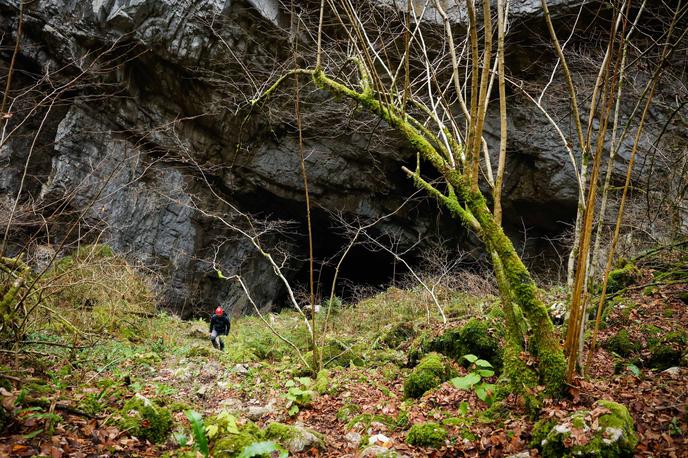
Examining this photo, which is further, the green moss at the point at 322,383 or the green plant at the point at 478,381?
the green moss at the point at 322,383

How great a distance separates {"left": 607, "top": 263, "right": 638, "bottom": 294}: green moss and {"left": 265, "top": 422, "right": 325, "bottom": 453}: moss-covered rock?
5.29 meters

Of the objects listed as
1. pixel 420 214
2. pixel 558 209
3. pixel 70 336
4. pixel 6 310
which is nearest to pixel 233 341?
pixel 70 336

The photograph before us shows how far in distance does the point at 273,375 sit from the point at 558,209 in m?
12.7

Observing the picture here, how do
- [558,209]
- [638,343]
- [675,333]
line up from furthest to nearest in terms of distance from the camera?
1. [558,209]
2. [638,343]
3. [675,333]

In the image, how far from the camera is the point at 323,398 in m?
4.27

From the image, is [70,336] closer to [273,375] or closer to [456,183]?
[273,375]

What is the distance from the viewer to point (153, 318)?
379 inches

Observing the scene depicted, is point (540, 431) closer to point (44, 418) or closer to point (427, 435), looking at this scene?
point (427, 435)

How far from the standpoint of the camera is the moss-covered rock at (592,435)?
2.13 m

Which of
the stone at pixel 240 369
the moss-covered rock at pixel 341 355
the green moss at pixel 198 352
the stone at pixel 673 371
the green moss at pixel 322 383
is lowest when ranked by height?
the green moss at pixel 198 352

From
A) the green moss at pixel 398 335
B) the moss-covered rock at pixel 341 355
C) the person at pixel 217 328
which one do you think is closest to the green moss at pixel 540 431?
the moss-covered rock at pixel 341 355

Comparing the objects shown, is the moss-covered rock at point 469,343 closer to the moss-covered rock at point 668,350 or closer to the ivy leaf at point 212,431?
the moss-covered rock at point 668,350

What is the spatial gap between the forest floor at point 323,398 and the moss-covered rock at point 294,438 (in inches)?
0.8

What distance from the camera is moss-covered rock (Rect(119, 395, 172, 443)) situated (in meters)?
2.76
